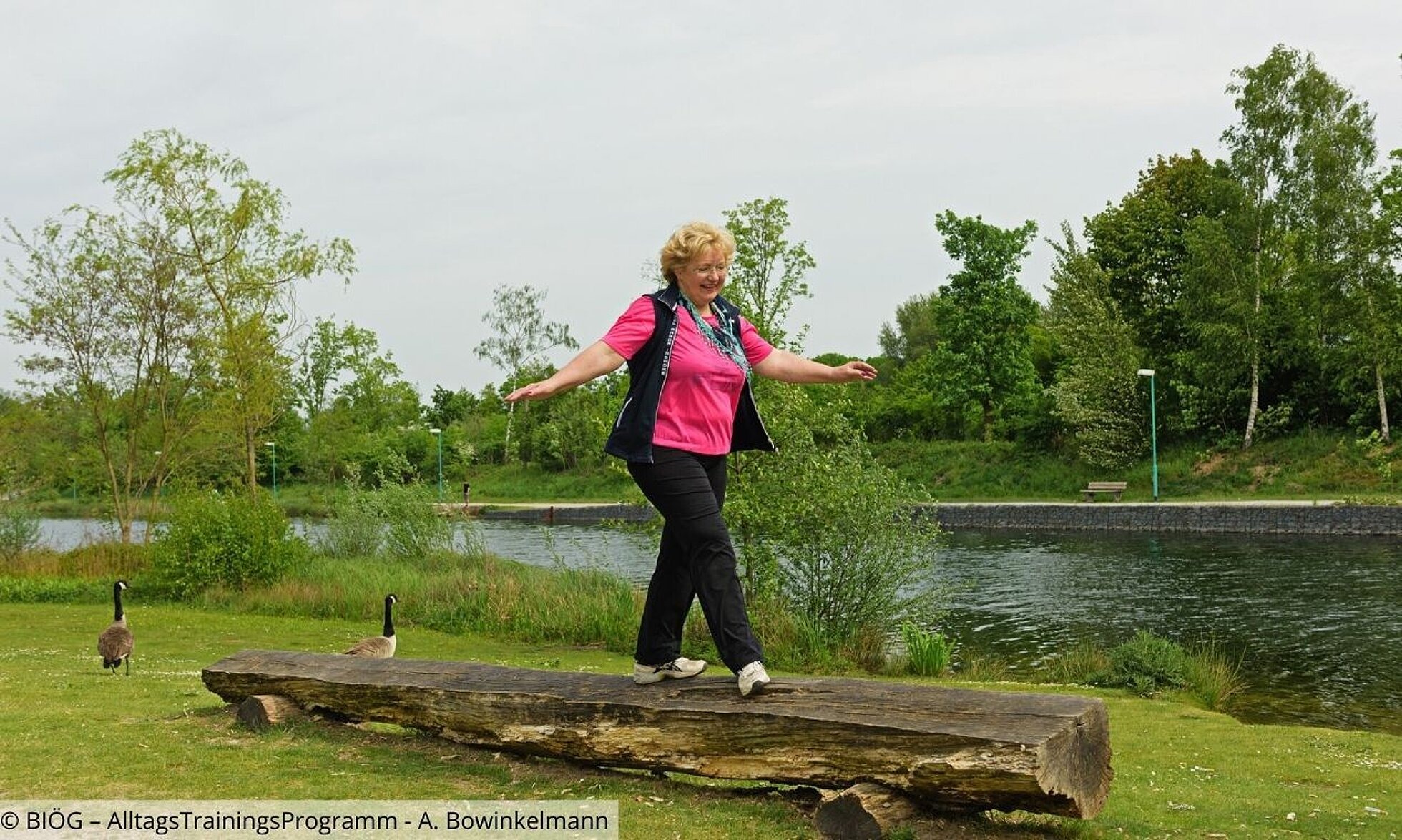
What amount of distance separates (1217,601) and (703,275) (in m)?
21.7

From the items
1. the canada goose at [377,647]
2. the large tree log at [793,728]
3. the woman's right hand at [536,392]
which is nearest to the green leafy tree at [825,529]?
the canada goose at [377,647]

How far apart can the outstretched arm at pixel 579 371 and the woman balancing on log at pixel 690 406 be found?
0.4 inches

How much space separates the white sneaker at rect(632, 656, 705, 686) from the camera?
6824 millimetres

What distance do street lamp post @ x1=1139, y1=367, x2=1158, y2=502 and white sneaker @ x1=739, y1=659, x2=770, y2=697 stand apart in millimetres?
40560

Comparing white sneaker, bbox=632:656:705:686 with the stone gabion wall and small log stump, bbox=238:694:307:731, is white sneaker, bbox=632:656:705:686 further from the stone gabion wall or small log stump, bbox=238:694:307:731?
the stone gabion wall

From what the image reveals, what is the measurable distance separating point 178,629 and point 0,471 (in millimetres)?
15109

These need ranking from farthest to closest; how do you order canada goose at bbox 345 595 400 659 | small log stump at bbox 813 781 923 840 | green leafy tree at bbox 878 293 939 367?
green leafy tree at bbox 878 293 939 367, canada goose at bbox 345 595 400 659, small log stump at bbox 813 781 923 840

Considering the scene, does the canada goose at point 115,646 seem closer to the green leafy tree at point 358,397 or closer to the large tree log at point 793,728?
the large tree log at point 793,728

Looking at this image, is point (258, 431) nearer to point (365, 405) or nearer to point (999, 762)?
point (999, 762)

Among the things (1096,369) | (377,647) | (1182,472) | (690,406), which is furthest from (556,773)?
(1096,369)

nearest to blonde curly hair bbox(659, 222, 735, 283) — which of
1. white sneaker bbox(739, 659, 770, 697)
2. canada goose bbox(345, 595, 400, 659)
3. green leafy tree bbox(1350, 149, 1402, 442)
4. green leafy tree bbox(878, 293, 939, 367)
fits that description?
white sneaker bbox(739, 659, 770, 697)

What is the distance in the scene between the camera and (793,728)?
5.95 meters

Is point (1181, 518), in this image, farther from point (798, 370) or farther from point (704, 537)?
point (704, 537)

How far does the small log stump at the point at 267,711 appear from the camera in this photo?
8.13 meters
